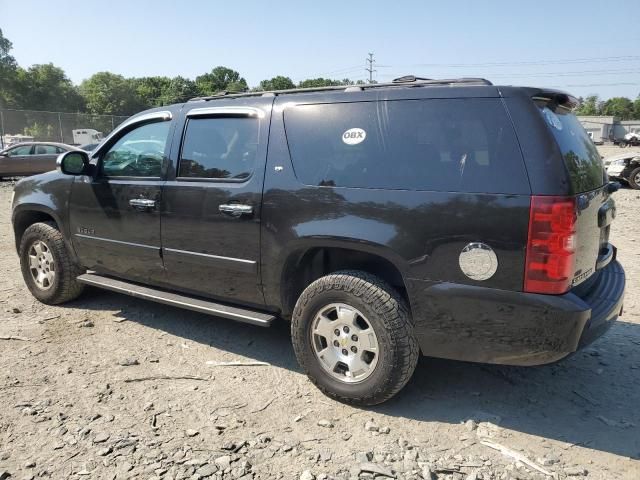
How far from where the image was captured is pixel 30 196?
507 centimetres

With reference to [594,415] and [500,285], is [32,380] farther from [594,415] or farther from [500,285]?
[594,415]

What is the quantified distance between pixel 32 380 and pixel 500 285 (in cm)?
318

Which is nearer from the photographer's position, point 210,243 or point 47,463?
point 47,463

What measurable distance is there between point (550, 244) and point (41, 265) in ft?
15.4

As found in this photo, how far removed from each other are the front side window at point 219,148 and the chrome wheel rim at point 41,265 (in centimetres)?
202

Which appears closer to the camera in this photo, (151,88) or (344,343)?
(344,343)

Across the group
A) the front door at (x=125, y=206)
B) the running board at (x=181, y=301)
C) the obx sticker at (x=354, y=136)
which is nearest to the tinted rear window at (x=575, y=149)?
the obx sticker at (x=354, y=136)

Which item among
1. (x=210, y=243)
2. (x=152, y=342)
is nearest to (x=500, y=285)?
(x=210, y=243)


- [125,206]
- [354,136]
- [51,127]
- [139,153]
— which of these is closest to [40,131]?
[51,127]

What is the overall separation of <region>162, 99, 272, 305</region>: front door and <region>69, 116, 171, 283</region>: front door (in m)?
0.19

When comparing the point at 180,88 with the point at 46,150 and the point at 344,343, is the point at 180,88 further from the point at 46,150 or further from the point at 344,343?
the point at 344,343

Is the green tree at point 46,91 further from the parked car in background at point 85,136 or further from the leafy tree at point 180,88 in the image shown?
the parked car in background at point 85,136

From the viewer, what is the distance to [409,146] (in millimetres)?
3020

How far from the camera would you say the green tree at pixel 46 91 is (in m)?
66.0
